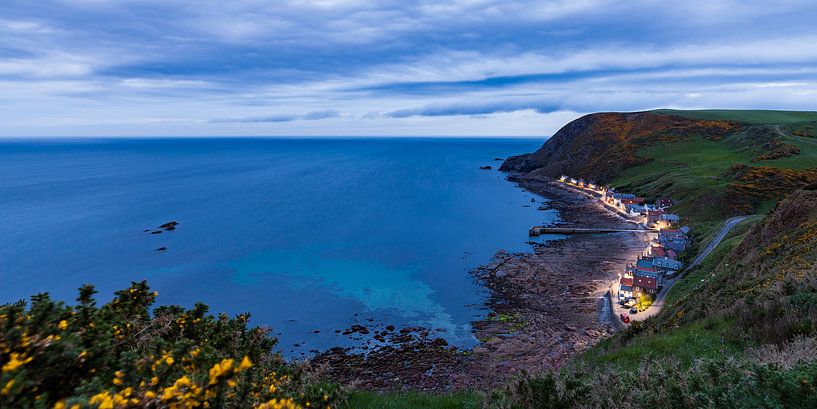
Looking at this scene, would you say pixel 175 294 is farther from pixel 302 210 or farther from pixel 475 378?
pixel 302 210

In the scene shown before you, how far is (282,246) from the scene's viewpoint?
238 feet

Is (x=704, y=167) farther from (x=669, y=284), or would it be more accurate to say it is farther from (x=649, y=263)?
(x=669, y=284)

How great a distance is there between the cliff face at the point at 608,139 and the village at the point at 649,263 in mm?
42483

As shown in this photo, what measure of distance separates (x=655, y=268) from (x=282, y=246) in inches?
2319

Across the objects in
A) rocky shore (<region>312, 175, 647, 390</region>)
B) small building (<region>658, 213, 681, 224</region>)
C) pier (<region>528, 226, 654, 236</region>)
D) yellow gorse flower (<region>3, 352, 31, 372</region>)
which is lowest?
rocky shore (<region>312, 175, 647, 390</region>)

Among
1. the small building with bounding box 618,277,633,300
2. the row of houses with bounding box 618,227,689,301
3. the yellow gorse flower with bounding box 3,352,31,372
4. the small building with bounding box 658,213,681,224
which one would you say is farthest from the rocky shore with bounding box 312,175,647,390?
the yellow gorse flower with bounding box 3,352,31,372

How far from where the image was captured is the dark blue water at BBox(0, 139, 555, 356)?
161 feet

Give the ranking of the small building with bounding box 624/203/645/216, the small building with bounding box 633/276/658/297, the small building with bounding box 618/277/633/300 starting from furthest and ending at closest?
the small building with bounding box 624/203/645/216 → the small building with bounding box 618/277/633/300 → the small building with bounding box 633/276/658/297

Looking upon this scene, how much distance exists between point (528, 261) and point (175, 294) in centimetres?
5011

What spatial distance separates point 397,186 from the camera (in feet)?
463

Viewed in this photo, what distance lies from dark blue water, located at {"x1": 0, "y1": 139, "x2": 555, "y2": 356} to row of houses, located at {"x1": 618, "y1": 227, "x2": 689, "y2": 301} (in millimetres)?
16552

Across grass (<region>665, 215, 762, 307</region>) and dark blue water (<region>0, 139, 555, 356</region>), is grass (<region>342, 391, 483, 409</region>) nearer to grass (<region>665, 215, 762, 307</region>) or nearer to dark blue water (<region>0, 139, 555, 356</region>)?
dark blue water (<region>0, 139, 555, 356</region>)

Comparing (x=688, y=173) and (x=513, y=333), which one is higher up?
(x=688, y=173)

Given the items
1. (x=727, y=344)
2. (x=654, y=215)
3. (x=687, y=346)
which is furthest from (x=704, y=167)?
(x=727, y=344)
